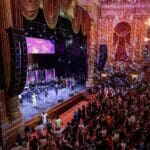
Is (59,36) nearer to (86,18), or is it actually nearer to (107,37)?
(86,18)

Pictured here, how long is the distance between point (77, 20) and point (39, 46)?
3.81m

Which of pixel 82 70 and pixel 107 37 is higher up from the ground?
pixel 107 37

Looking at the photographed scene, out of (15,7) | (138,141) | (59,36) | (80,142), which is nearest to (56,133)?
(80,142)

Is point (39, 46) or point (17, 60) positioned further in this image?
point (39, 46)


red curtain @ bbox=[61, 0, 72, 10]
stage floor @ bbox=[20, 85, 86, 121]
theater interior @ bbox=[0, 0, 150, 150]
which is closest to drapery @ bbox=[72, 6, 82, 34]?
theater interior @ bbox=[0, 0, 150, 150]

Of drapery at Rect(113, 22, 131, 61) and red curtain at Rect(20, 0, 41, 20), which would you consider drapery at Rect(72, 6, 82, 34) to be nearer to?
red curtain at Rect(20, 0, 41, 20)

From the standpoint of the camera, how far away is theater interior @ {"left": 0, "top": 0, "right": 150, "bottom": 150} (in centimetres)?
930

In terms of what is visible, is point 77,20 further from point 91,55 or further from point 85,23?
point 91,55

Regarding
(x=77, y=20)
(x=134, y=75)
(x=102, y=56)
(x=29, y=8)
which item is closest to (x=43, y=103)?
(x=77, y=20)

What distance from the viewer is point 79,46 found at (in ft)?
78.6

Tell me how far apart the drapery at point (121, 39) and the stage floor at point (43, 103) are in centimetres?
780

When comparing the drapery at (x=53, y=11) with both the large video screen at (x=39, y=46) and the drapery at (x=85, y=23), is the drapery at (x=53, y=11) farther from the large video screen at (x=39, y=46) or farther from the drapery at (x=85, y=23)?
the large video screen at (x=39, y=46)

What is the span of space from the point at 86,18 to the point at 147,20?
7686mm

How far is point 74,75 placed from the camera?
2355cm
